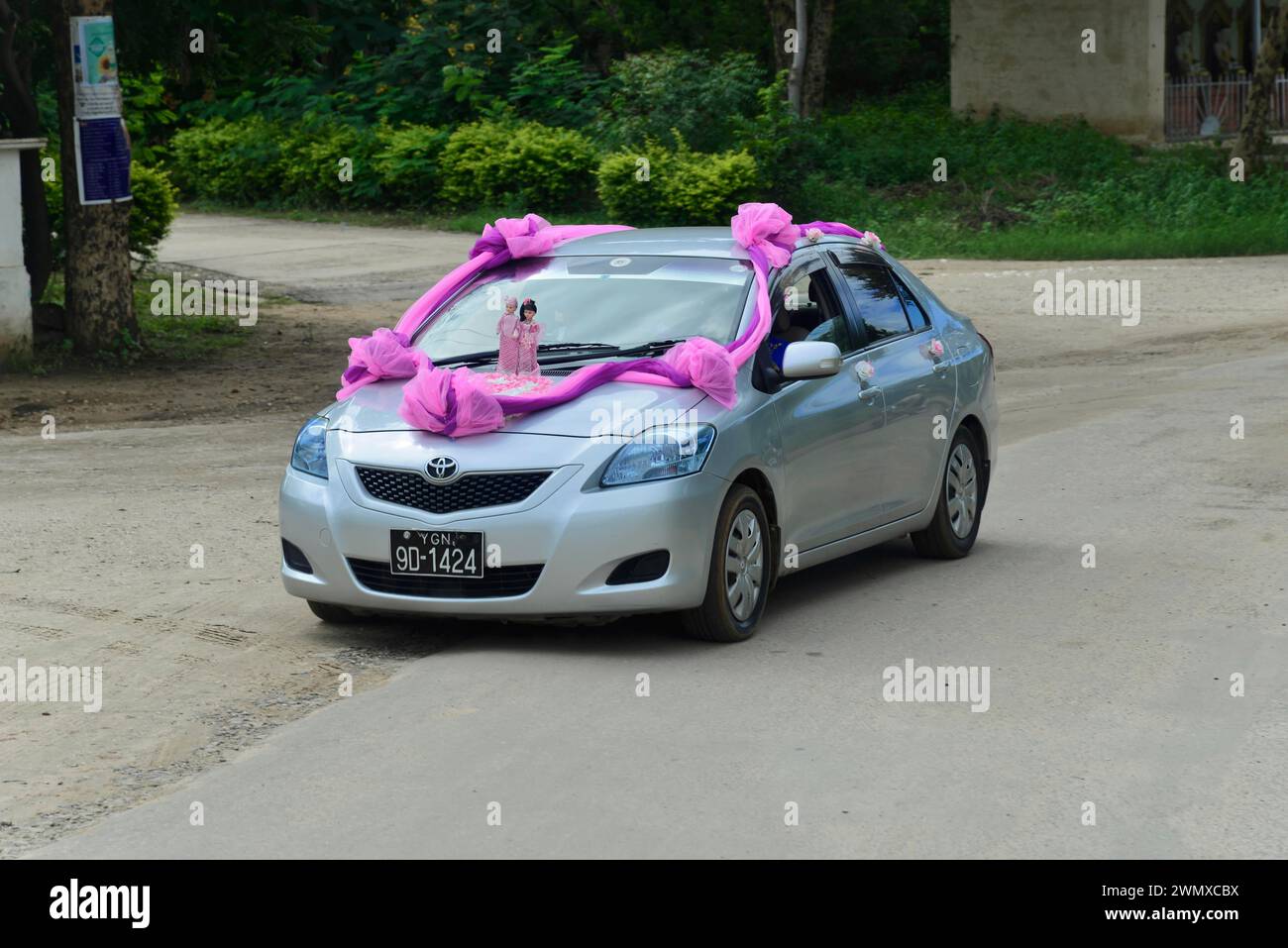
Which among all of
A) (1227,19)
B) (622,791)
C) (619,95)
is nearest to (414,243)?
(619,95)

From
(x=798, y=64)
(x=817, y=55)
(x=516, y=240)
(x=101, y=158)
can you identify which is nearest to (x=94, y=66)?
(x=101, y=158)

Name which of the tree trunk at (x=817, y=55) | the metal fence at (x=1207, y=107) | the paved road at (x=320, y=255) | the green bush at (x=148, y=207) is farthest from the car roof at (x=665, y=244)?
the metal fence at (x=1207, y=107)

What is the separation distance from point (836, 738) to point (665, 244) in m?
3.35

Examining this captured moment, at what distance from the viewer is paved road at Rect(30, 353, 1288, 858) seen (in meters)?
6.02

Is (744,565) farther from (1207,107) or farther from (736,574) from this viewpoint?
(1207,107)

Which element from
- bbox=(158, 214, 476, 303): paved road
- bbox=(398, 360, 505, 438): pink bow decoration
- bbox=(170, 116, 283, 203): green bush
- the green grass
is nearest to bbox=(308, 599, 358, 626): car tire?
bbox=(398, 360, 505, 438): pink bow decoration

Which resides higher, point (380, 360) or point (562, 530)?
point (380, 360)

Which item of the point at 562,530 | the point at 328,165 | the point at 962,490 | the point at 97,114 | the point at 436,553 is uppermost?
the point at 97,114

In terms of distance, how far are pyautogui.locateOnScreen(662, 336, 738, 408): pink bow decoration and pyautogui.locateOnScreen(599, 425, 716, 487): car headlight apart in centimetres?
25

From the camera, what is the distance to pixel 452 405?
8.21 metres

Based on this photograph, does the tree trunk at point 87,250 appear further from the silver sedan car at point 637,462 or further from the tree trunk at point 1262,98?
the tree trunk at point 1262,98

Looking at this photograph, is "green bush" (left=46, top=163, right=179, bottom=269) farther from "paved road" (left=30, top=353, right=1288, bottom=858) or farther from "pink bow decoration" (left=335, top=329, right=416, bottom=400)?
"paved road" (left=30, top=353, right=1288, bottom=858)

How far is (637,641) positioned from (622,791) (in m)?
2.15

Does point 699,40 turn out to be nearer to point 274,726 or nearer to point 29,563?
point 29,563
